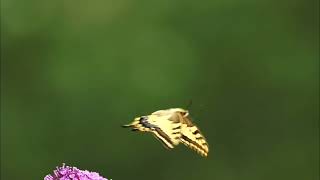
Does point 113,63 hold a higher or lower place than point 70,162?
higher

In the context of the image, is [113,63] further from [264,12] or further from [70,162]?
[264,12]

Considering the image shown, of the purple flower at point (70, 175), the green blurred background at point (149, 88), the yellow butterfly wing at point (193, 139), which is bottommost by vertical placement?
the purple flower at point (70, 175)

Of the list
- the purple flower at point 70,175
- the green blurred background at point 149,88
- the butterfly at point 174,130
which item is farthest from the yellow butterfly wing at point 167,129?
the green blurred background at point 149,88

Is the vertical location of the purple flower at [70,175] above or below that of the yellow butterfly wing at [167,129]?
below

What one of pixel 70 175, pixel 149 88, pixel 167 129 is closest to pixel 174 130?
pixel 167 129

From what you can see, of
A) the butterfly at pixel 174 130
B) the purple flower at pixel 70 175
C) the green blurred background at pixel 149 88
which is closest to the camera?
the purple flower at pixel 70 175

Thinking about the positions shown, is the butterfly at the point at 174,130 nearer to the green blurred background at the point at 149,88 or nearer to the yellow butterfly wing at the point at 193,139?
the yellow butterfly wing at the point at 193,139

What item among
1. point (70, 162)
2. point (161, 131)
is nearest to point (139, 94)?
point (70, 162)

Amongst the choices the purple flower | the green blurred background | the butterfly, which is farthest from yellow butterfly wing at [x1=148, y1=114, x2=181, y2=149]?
the green blurred background

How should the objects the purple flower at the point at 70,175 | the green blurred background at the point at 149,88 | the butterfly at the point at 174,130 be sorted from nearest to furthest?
1. the purple flower at the point at 70,175
2. the butterfly at the point at 174,130
3. the green blurred background at the point at 149,88
